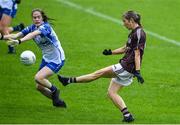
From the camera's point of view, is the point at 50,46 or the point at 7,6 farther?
the point at 7,6

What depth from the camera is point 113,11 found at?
A: 31.9 metres

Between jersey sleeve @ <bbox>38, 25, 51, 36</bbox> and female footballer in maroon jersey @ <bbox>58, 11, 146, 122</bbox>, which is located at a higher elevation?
jersey sleeve @ <bbox>38, 25, 51, 36</bbox>

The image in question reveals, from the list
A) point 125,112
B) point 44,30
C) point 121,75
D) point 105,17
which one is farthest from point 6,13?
point 125,112

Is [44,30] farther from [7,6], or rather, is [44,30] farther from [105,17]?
[105,17]

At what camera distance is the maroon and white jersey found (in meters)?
16.8

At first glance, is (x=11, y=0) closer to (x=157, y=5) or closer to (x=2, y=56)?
(x=2, y=56)

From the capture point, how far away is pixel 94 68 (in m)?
23.4

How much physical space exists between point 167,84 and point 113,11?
36.1 feet

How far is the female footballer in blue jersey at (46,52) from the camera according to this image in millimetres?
17916

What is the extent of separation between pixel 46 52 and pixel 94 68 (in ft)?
17.2

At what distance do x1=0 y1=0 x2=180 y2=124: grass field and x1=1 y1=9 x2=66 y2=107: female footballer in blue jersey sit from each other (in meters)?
0.40

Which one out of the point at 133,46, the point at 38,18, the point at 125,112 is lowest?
the point at 125,112

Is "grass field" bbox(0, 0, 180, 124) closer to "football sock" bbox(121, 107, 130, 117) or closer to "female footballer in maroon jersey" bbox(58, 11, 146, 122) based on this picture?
"football sock" bbox(121, 107, 130, 117)

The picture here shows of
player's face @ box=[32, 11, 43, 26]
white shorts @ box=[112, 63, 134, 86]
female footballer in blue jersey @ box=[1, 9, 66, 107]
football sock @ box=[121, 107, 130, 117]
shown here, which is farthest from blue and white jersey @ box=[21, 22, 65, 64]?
football sock @ box=[121, 107, 130, 117]
